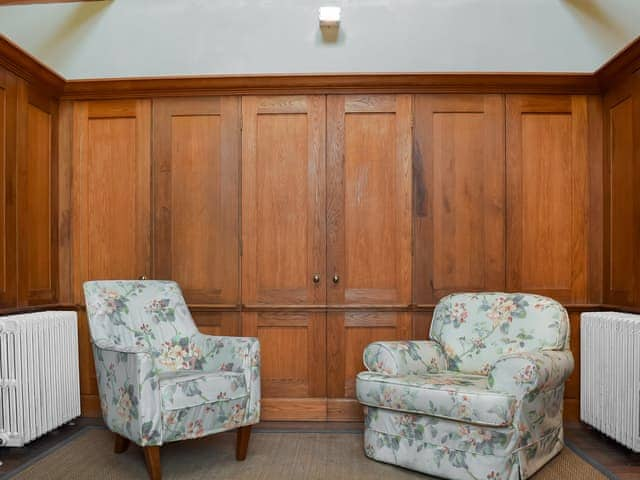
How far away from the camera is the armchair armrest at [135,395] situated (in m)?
2.65

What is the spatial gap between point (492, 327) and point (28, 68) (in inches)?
116

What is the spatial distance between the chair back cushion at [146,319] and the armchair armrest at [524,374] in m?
1.59

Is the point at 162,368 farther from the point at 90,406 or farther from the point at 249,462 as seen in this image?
the point at 90,406

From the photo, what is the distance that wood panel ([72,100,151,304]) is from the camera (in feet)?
12.5

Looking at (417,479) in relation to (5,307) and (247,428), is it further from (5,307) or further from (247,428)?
(5,307)

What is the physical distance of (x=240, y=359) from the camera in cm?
307

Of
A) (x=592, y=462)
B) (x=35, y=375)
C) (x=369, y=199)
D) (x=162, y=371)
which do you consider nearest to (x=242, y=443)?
(x=162, y=371)

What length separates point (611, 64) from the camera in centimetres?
344

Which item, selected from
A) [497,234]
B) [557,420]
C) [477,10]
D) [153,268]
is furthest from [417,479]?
[477,10]

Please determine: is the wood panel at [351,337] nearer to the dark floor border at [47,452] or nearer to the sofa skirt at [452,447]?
the sofa skirt at [452,447]

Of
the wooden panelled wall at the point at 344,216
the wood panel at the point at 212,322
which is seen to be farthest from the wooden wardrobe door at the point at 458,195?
the wood panel at the point at 212,322

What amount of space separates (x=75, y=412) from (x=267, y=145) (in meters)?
1.97

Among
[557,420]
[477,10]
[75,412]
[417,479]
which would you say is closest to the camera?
[417,479]

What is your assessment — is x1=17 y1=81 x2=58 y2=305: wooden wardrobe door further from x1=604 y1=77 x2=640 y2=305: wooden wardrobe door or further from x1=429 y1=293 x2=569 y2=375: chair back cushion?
x1=604 y1=77 x2=640 y2=305: wooden wardrobe door
